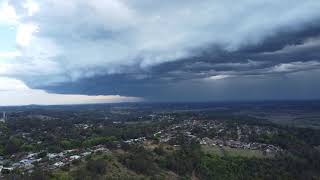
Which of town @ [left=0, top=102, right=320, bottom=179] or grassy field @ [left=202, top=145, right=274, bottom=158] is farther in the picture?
grassy field @ [left=202, top=145, right=274, bottom=158]

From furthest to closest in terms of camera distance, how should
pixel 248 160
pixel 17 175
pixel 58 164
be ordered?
1. pixel 248 160
2. pixel 58 164
3. pixel 17 175

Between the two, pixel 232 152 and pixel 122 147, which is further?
pixel 232 152

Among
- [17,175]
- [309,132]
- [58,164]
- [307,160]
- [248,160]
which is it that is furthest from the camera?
[309,132]

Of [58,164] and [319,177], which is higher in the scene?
[58,164]

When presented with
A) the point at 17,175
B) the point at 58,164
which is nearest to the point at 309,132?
the point at 58,164

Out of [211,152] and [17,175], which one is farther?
[211,152]

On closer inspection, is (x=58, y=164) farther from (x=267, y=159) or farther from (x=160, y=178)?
(x=267, y=159)

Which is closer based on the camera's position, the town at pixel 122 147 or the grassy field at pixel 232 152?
the town at pixel 122 147

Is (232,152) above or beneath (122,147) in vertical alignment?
beneath
